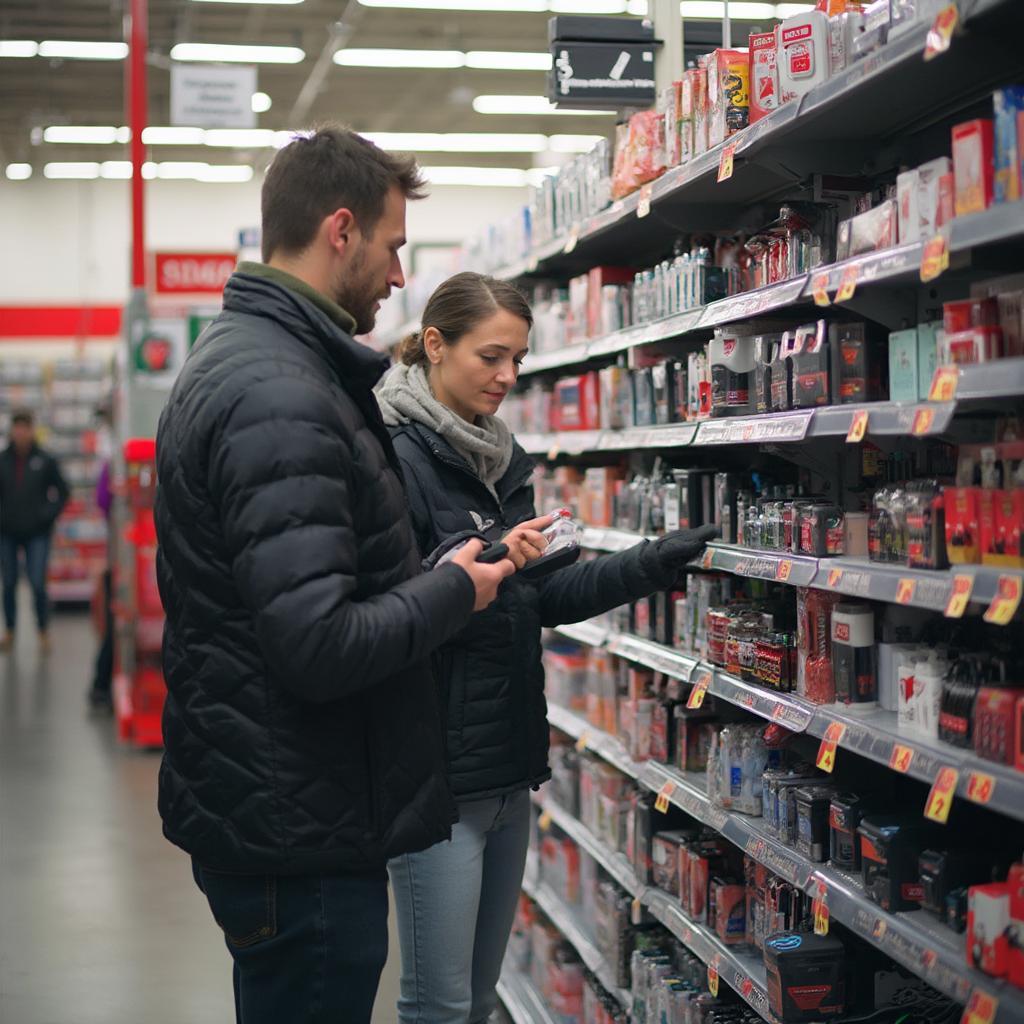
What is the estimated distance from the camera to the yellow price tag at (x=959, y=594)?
204 centimetres

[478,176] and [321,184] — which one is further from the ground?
[478,176]

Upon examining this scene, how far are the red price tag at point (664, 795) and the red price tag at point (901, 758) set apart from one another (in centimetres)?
114

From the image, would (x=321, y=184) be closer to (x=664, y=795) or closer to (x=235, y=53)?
(x=664, y=795)

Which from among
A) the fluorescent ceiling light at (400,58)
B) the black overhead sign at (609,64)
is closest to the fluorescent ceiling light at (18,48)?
the fluorescent ceiling light at (400,58)

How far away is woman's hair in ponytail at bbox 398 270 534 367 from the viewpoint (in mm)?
2857

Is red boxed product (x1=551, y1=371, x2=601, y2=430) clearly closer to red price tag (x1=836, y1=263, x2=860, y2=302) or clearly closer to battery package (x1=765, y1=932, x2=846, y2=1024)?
red price tag (x1=836, y1=263, x2=860, y2=302)

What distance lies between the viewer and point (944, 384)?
2.12m

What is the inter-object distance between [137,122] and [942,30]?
8105 millimetres

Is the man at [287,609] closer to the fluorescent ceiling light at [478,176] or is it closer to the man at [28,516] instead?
the man at [28,516]

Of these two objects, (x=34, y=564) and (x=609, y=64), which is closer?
(x=609, y=64)

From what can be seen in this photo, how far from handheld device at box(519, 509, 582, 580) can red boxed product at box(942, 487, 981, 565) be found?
2.45 ft

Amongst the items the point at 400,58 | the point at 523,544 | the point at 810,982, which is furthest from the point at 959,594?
the point at 400,58

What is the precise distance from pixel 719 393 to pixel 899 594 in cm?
89

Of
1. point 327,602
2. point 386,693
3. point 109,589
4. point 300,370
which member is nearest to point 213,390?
point 300,370
